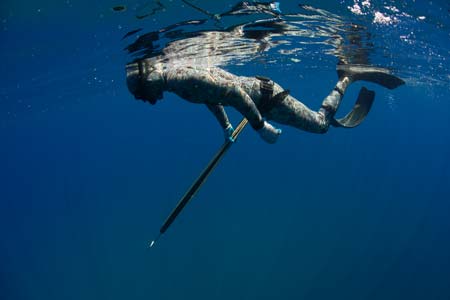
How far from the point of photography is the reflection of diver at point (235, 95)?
195 inches

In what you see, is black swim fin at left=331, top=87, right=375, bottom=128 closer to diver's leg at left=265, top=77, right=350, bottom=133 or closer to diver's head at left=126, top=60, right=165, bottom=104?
diver's leg at left=265, top=77, right=350, bottom=133

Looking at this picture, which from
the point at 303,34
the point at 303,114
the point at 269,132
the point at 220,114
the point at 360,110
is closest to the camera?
the point at 269,132

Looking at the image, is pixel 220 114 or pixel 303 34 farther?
pixel 303 34

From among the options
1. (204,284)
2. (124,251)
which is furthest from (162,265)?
(124,251)

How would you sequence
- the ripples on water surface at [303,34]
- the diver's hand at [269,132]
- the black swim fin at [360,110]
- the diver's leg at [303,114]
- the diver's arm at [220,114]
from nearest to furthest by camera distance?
the diver's hand at [269,132], the diver's arm at [220,114], the diver's leg at [303,114], the black swim fin at [360,110], the ripples on water surface at [303,34]

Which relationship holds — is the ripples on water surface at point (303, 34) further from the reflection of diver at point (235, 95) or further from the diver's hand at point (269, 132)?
the diver's hand at point (269, 132)

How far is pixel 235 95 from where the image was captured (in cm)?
491

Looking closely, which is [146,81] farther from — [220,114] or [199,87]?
[220,114]

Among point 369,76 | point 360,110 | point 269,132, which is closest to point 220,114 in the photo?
point 269,132

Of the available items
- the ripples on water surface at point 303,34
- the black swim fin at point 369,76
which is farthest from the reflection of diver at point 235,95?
the ripples on water surface at point 303,34

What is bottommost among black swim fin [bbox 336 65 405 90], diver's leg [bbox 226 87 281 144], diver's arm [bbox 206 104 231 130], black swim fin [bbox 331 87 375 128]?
black swim fin [bbox 331 87 375 128]

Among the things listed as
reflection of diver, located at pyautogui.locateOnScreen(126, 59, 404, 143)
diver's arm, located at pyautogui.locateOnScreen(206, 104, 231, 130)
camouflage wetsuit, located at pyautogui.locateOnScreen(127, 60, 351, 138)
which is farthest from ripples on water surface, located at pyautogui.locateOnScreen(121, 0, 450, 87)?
camouflage wetsuit, located at pyautogui.locateOnScreen(127, 60, 351, 138)

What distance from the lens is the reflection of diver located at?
16.3 feet

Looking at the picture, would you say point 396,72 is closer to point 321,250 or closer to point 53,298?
point 321,250
